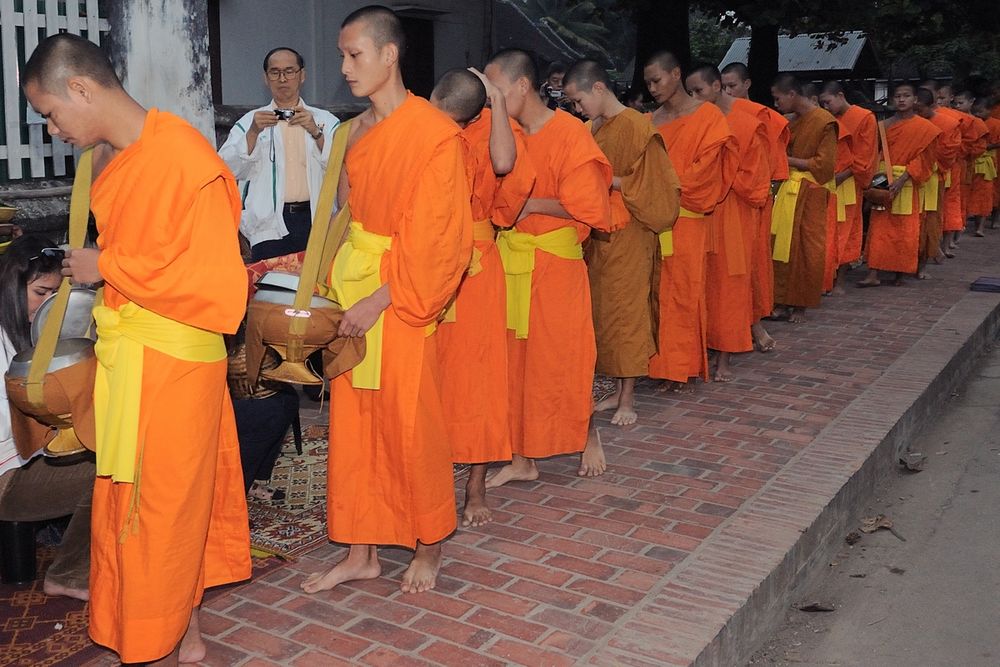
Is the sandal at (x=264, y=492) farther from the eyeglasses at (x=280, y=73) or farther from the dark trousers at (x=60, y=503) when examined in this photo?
the eyeglasses at (x=280, y=73)

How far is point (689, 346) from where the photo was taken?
21.9 feet

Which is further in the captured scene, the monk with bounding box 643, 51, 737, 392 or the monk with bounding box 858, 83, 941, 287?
the monk with bounding box 858, 83, 941, 287

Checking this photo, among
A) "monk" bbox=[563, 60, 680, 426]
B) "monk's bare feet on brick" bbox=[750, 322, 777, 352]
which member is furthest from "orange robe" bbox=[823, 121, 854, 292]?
"monk" bbox=[563, 60, 680, 426]

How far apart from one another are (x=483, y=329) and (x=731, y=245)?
3.08 metres

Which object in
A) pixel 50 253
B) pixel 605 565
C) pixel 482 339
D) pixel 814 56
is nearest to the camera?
pixel 50 253

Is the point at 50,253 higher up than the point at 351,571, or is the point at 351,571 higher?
the point at 50,253

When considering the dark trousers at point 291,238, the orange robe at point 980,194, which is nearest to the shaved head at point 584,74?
the dark trousers at point 291,238

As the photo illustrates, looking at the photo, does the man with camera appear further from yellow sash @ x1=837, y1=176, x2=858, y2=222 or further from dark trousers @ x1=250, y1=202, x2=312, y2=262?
yellow sash @ x1=837, y1=176, x2=858, y2=222

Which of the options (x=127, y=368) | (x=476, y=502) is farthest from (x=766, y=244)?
(x=127, y=368)

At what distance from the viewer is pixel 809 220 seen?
907 cm

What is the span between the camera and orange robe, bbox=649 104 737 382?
652cm

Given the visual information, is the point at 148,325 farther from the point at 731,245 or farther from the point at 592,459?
the point at 731,245

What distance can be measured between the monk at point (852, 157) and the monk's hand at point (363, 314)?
7.01 metres

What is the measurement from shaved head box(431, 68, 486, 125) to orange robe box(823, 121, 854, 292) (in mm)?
5875
